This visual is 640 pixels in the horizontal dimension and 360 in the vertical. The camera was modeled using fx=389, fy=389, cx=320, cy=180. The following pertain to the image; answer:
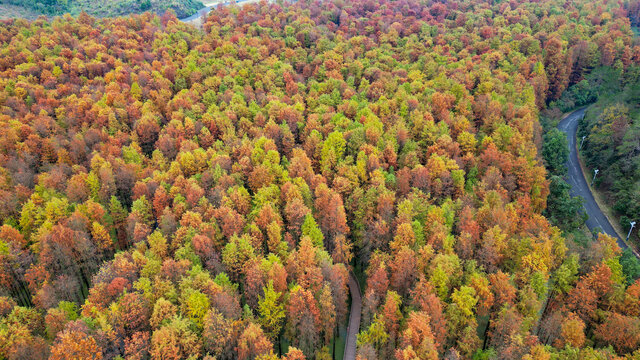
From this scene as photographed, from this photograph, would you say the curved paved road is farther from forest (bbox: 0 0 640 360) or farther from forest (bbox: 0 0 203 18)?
forest (bbox: 0 0 203 18)

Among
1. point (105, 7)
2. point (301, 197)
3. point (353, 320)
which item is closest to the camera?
point (353, 320)

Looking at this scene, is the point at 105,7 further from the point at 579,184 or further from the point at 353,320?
the point at 579,184

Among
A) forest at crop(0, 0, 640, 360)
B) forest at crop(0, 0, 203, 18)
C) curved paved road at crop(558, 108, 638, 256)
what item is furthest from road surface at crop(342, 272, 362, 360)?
forest at crop(0, 0, 203, 18)

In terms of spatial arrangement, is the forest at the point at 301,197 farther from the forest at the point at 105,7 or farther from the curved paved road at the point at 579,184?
the forest at the point at 105,7

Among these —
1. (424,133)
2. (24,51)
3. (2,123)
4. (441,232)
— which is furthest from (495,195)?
(24,51)

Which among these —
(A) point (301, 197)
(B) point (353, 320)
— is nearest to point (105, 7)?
(A) point (301, 197)
